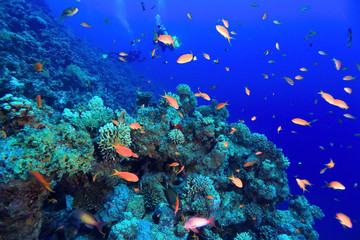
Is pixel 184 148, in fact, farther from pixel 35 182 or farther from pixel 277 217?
pixel 277 217

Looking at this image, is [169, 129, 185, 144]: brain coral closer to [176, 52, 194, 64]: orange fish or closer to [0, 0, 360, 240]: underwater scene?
[0, 0, 360, 240]: underwater scene

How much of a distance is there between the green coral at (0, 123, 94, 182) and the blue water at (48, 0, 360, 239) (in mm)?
18942

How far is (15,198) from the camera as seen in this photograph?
2.35 meters

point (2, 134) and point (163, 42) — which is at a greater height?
point (163, 42)

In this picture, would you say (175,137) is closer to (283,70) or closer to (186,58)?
(186,58)

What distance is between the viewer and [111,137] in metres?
3.82

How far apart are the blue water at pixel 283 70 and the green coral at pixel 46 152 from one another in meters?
18.9

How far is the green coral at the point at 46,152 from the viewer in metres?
2.36

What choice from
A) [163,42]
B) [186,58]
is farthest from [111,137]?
[163,42]

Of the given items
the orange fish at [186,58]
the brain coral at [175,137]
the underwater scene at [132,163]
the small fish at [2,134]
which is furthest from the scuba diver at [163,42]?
the small fish at [2,134]

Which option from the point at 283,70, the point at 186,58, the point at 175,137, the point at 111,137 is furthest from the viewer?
the point at 283,70

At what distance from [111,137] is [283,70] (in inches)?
4789

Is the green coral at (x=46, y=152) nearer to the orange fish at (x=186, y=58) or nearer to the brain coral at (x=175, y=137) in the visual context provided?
the brain coral at (x=175, y=137)

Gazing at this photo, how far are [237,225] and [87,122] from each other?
6.30m
